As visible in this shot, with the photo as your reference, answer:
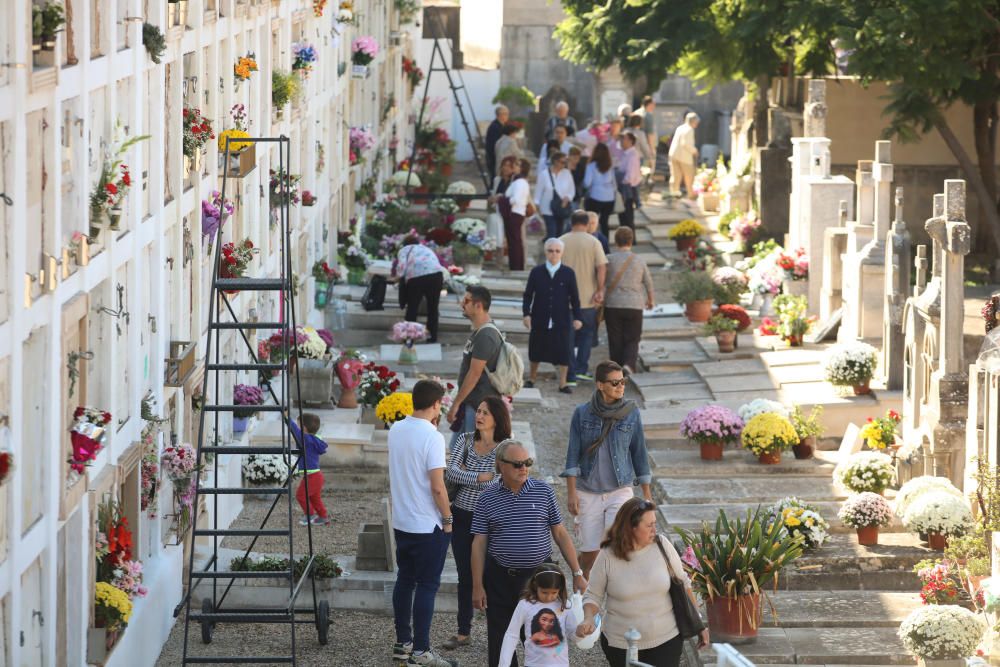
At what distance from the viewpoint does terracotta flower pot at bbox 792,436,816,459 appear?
14883 mm

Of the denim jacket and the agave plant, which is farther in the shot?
the agave plant

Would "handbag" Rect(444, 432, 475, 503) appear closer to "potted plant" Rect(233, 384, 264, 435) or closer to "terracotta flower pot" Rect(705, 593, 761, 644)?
"terracotta flower pot" Rect(705, 593, 761, 644)

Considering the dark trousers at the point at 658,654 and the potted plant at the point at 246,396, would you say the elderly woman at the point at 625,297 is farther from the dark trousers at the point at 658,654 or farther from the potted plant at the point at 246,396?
the dark trousers at the point at 658,654

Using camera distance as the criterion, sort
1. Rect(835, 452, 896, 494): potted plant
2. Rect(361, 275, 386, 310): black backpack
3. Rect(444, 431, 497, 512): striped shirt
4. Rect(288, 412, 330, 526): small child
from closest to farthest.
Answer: Rect(444, 431, 497, 512): striped shirt → Rect(288, 412, 330, 526): small child → Rect(835, 452, 896, 494): potted plant → Rect(361, 275, 386, 310): black backpack

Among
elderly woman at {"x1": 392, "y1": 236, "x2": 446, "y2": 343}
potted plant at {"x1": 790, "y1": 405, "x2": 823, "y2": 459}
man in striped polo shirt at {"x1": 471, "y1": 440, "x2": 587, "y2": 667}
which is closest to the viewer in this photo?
man in striped polo shirt at {"x1": 471, "y1": 440, "x2": 587, "y2": 667}


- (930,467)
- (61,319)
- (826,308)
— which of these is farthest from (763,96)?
(61,319)

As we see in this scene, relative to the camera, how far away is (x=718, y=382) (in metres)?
17.6

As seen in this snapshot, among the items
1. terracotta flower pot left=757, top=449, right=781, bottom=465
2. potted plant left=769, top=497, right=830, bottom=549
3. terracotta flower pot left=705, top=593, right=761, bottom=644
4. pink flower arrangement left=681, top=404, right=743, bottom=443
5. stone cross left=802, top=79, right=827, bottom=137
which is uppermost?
stone cross left=802, top=79, right=827, bottom=137

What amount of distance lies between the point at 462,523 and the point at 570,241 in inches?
277

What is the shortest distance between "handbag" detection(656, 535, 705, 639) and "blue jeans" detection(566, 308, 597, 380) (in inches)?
336

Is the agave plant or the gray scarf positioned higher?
the gray scarf

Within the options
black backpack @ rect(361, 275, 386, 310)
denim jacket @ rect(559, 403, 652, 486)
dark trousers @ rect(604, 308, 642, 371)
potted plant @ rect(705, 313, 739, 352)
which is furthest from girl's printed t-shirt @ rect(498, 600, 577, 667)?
black backpack @ rect(361, 275, 386, 310)

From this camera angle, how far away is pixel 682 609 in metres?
8.49

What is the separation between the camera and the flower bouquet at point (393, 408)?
14562 millimetres
